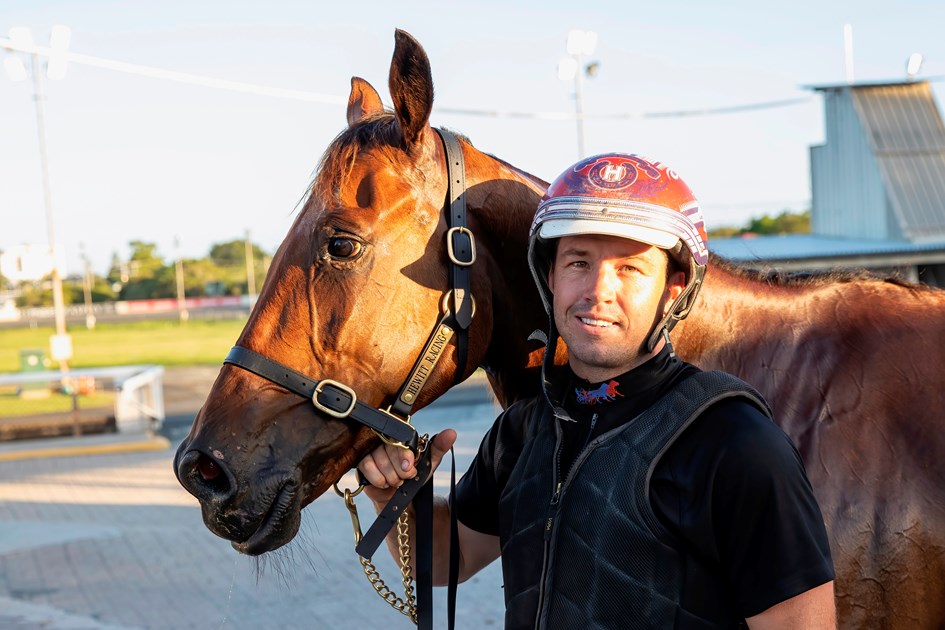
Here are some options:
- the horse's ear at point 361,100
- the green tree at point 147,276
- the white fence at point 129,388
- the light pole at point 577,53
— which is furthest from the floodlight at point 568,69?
the green tree at point 147,276

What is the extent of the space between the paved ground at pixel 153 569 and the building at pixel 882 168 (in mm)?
13649

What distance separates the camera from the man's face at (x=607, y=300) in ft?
5.98

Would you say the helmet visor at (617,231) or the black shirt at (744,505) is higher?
the helmet visor at (617,231)

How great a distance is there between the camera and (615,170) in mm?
1969

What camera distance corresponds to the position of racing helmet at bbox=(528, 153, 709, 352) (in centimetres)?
182

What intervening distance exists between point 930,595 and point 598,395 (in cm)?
93

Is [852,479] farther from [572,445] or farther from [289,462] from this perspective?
[289,462]

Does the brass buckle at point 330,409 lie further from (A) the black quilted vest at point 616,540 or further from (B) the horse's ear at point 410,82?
(B) the horse's ear at point 410,82

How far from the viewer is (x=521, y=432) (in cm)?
223

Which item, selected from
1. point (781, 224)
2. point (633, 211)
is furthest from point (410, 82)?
point (781, 224)

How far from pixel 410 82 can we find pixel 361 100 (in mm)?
626

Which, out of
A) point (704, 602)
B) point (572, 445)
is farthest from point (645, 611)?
point (572, 445)

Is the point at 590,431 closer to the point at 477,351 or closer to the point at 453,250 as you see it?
the point at 477,351

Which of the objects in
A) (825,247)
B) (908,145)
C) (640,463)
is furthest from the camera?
(908,145)
